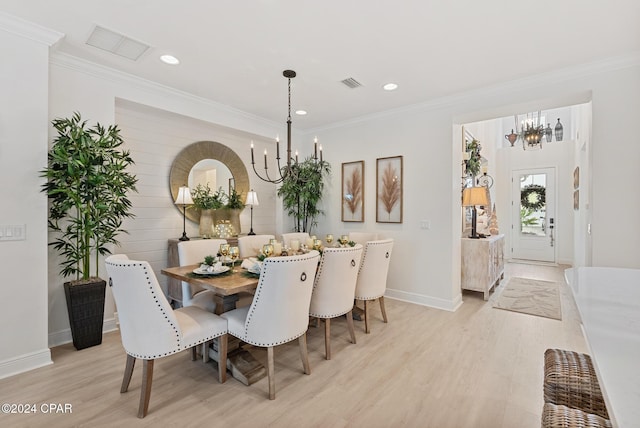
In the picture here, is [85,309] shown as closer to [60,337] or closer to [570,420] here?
[60,337]

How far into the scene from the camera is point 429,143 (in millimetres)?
4102

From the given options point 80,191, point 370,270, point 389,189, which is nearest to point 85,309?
point 80,191

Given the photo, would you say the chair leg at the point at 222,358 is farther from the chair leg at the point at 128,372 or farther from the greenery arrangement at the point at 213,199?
the greenery arrangement at the point at 213,199

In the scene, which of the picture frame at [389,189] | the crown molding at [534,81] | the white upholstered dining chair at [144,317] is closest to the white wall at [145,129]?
the white upholstered dining chair at [144,317]

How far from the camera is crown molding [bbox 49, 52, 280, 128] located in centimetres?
286

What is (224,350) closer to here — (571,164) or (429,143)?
(429,143)

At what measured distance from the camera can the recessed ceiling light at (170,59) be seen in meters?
2.87

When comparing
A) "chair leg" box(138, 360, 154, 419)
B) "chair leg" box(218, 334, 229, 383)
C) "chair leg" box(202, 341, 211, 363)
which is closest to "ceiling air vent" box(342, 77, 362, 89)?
"chair leg" box(218, 334, 229, 383)

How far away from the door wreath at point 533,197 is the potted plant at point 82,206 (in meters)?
8.55

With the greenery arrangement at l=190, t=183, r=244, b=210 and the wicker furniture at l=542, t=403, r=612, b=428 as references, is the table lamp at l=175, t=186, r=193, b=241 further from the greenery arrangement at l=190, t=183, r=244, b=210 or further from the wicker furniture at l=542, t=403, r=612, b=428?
the wicker furniture at l=542, t=403, r=612, b=428

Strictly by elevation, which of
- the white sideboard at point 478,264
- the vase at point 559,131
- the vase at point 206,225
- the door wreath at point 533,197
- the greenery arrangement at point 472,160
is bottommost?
the white sideboard at point 478,264

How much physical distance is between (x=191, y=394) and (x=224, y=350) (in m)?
0.34

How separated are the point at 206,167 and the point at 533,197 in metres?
7.75

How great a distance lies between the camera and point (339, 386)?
2.25 meters
